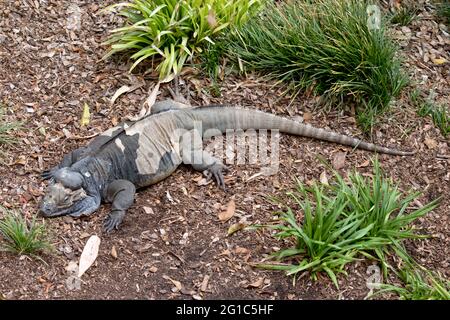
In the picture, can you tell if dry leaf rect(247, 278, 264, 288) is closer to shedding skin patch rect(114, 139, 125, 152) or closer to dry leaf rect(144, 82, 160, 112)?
shedding skin patch rect(114, 139, 125, 152)

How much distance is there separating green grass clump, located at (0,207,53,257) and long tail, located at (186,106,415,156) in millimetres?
1892

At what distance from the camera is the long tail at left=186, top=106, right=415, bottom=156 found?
643 centimetres

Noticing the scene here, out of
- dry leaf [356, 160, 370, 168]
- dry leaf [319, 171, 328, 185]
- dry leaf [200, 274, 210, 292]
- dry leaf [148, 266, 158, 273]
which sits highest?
dry leaf [356, 160, 370, 168]

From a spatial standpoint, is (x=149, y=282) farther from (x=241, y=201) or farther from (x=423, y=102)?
(x=423, y=102)

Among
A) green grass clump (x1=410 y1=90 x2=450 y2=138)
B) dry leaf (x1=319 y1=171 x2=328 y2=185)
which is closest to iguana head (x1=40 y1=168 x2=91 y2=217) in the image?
dry leaf (x1=319 y1=171 x2=328 y2=185)

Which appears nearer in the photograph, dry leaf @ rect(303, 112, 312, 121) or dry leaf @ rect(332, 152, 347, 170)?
dry leaf @ rect(332, 152, 347, 170)

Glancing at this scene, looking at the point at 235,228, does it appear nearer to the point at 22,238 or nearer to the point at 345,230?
the point at 345,230

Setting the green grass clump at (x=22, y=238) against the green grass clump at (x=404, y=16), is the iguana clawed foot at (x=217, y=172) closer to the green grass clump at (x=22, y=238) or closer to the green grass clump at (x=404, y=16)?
the green grass clump at (x=22, y=238)

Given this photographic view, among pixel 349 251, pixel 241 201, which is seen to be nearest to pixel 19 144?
pixel 241 201

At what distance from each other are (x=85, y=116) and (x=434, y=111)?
335 centimetres

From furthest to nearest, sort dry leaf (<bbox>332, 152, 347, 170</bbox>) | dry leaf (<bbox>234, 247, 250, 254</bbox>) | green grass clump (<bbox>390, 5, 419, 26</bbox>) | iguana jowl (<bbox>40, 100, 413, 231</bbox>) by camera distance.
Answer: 1. green grass clump (<bbox>390, 5, 419, 26</bbox>)
2. dry leaf (<bbox>332, 152, 347, 170</bbox>)
3. iguana jowl (<bbox>40, 100, 413, 231</bbox>)
4. dry leaf (<bbox>234, 247, 250, 254</bbox>)

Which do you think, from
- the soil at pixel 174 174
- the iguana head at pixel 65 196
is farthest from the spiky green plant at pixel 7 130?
the iguana head at pixel 65 196

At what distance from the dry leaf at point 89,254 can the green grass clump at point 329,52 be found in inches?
96.0
